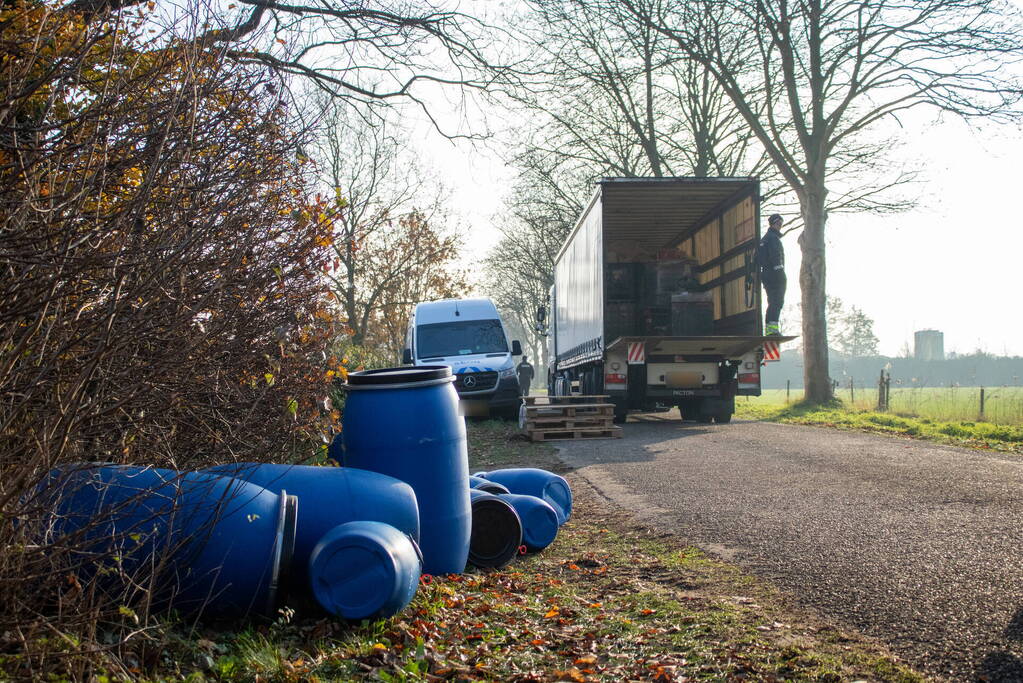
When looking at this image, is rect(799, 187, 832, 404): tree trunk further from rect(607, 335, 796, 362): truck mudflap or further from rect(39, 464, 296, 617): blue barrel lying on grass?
rect(39, 464, 296, 617): blue barrel lying on grass

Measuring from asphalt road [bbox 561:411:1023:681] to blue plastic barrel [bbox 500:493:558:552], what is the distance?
3.22 ft

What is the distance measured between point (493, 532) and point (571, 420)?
27.2 ft

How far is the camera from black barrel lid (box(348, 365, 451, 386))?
14.9 ft

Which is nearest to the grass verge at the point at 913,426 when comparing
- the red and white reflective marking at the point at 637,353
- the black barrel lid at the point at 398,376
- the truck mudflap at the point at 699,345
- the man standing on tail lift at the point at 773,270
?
the truck mudflap at the point at 699,345

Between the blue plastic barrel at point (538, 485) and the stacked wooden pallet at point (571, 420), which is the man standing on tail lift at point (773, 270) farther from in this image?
the blue plastic barrel at point (538, 485)

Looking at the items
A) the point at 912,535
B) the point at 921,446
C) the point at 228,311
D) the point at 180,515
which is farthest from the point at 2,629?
the point at 921,446

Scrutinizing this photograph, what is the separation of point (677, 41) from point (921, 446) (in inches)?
464

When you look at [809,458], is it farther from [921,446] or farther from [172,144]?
[172,144]

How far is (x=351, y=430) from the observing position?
4574mm

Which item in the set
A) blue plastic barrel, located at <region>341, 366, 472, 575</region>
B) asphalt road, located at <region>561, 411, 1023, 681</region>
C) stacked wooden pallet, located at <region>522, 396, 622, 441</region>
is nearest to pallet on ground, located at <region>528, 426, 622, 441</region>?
stacked wooden pallet, located at <region>522, 396, 622, 441</region>

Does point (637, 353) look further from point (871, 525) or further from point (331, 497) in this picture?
point (331, 497)

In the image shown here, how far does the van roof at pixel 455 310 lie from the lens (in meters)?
18.8

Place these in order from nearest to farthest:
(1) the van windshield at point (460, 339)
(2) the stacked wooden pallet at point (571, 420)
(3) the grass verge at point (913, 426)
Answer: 1. (3) the grass verge at point (913, 426)
2. (2) the stacked wooden pallet at point (571, 420)
3. (1) the van windshield at point (460, 339)

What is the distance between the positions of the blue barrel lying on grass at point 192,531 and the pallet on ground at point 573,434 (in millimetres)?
9572
